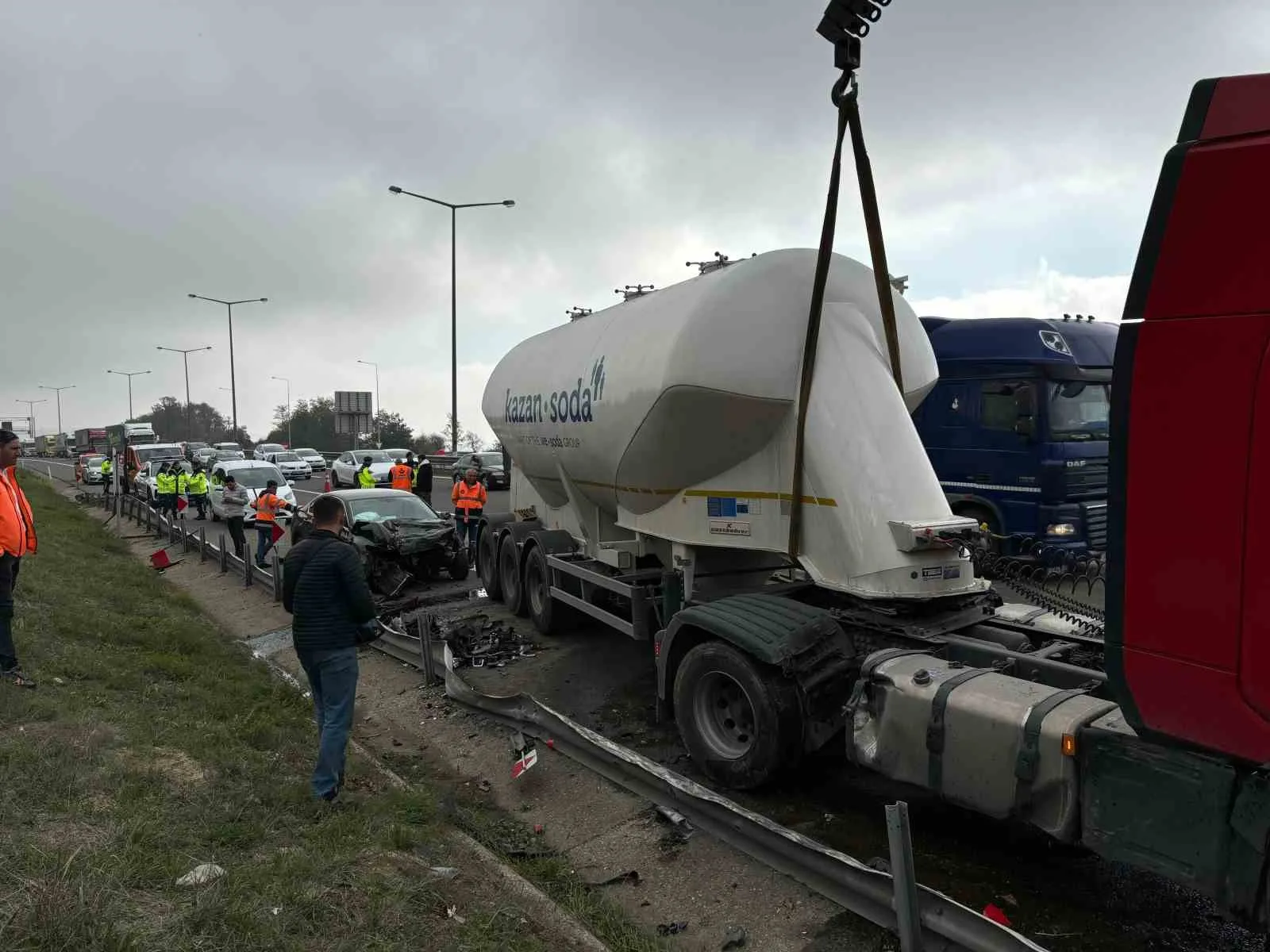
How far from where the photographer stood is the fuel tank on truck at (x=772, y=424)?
5.15m

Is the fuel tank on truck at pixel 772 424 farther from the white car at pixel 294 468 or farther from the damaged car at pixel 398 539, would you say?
the white car at pixel 294 468

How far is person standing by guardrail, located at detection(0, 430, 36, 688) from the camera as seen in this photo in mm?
5781

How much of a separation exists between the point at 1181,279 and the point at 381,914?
375 cm

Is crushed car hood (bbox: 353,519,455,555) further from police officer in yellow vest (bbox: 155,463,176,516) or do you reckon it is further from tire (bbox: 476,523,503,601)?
police officer in yellow vest (bbox: 155,463,176,516)

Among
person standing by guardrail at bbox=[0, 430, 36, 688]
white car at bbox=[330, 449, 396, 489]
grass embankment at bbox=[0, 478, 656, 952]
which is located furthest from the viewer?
white car at bbox=[330, 449, 396, 489]

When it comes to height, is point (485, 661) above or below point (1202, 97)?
below

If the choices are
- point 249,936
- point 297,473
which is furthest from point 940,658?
point 297,473

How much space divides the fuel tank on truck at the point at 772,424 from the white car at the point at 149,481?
60.2ft

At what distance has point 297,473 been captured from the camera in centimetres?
3834

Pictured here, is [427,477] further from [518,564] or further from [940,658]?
[940,658]

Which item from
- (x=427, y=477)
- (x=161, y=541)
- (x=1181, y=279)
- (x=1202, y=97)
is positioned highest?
(x=1202, y=97)

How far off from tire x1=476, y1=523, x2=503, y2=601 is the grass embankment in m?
3.94

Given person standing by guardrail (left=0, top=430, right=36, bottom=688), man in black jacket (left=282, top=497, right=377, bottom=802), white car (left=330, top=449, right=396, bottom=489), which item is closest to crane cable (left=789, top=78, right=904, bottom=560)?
man in black jacket (left=282, top=497, right=377, bottom=802)

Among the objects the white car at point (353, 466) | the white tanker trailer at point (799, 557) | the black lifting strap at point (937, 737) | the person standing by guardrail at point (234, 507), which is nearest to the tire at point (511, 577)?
the white tanker trailer at point (799, 557)
